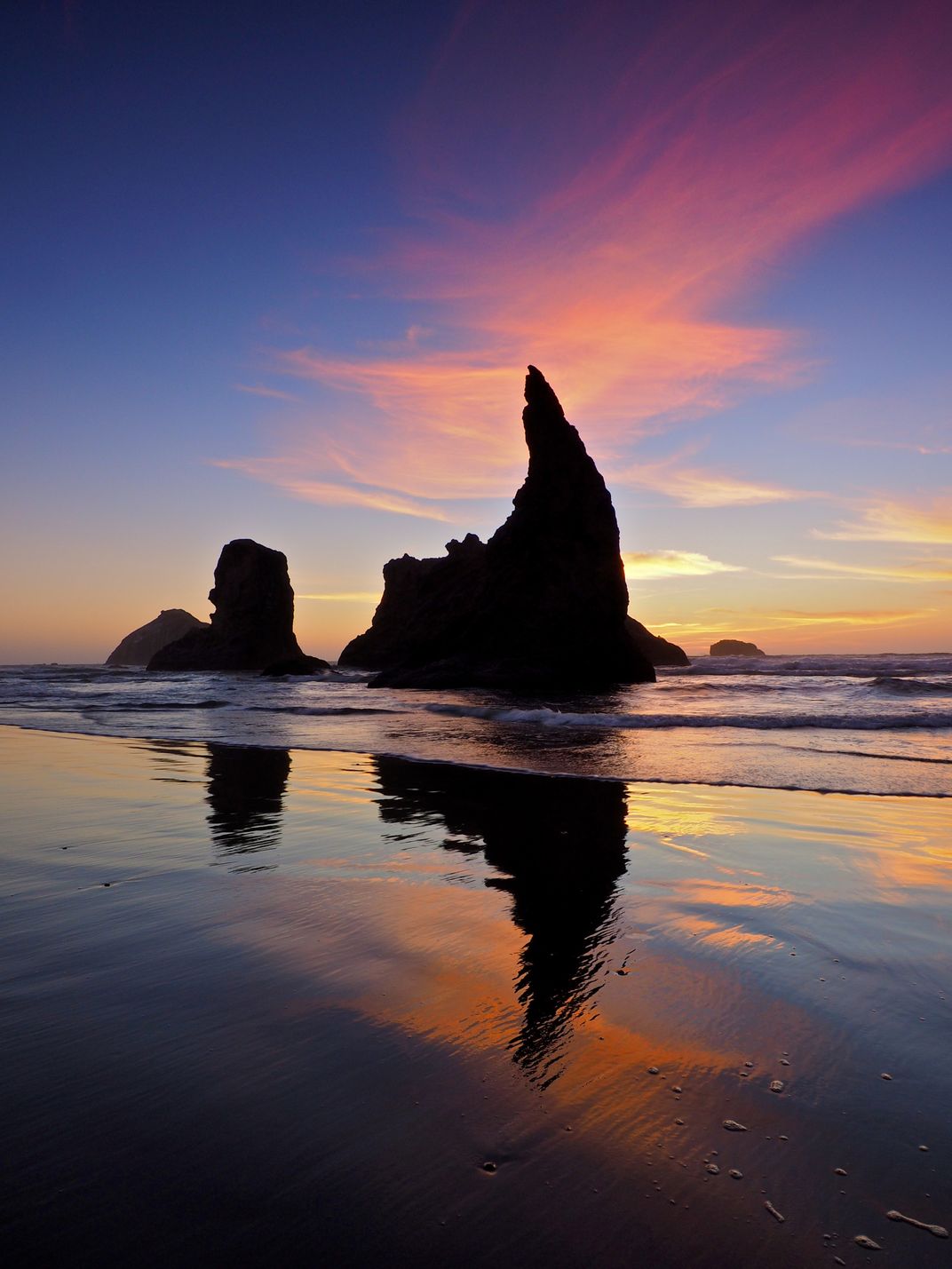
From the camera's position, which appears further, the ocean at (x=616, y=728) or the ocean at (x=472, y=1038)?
the ocean at (x=616, y=728)

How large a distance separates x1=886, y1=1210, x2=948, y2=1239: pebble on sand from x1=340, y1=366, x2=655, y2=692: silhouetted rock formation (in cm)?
3009

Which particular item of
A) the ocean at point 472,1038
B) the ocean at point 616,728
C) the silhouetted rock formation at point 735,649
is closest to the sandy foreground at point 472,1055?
the ocean at point 472,1038

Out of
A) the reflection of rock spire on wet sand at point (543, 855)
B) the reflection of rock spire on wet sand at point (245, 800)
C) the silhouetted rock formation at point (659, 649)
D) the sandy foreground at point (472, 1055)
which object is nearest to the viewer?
the sandy foreground at point (472, 1055)

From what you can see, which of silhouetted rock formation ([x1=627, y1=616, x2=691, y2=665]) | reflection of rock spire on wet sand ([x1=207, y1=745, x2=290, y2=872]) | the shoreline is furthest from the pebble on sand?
silhouetted rock formation ([x1=627, y1=616, x2=691, y2=665])

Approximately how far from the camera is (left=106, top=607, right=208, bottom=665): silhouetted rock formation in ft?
387

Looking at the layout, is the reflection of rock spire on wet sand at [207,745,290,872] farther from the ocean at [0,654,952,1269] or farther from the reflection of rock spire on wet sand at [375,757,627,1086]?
the reflection of rock spire on wet sand at [375,757,627,1086]

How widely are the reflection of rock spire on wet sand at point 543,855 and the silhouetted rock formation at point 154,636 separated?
387 ft

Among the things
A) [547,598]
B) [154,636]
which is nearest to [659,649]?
[547,598]

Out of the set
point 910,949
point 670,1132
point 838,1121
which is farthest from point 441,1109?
point 910,949

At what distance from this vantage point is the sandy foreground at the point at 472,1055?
1471mm

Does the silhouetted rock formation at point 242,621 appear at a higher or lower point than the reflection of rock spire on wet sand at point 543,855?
higher

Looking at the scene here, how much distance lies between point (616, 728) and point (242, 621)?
200 ft

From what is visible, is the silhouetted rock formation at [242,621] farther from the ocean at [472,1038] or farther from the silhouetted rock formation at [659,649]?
the ocean at [472,1038]

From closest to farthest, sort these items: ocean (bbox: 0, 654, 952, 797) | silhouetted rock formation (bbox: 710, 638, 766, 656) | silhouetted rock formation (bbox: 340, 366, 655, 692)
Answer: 1. ocean (bbox: 0, 654, 952, 797)
2. silhouetted rock formation (bbox: 340, 366, 655, 692)
3. silhouetted rock formation (bbox: 710, 638, 766, 656)
